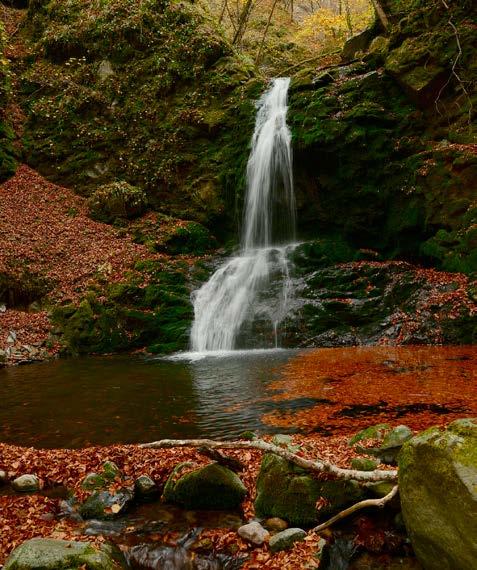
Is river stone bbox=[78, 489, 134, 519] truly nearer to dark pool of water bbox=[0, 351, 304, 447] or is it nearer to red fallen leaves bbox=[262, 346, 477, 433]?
dark pool of water bbox=[0, 351, 304, 447]

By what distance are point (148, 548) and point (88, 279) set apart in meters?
12.0

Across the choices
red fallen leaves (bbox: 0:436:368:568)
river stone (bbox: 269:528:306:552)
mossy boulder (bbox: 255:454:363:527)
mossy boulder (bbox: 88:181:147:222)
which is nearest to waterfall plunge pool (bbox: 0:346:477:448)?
red fallen leaves (bbox: 0:436:368:568)

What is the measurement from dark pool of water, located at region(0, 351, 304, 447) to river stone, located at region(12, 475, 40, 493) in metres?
1.25

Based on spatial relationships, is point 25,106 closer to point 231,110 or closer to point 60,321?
point 231,110

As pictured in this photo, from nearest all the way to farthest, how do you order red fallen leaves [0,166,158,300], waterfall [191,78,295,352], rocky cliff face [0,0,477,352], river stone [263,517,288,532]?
river stone [263,517,288,532], rocky cliff face [0,0,477,352], waterfall [191,78,295,352], red fallen leaves [0,166,158,300]

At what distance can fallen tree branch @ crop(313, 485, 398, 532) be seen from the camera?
2840 millimetres

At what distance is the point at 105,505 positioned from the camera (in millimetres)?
3717

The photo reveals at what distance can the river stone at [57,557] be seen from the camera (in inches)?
100

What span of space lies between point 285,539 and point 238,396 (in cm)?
417

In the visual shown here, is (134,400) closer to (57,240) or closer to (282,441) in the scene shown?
(282,441)

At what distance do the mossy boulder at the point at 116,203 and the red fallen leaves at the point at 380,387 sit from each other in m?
10.4

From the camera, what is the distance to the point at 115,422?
6.23 metres

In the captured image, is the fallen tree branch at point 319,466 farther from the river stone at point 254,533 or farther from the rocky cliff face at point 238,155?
the rocky cliff face at point 238,155

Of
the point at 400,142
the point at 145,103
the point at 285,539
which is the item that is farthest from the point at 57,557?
the point at 145,103
